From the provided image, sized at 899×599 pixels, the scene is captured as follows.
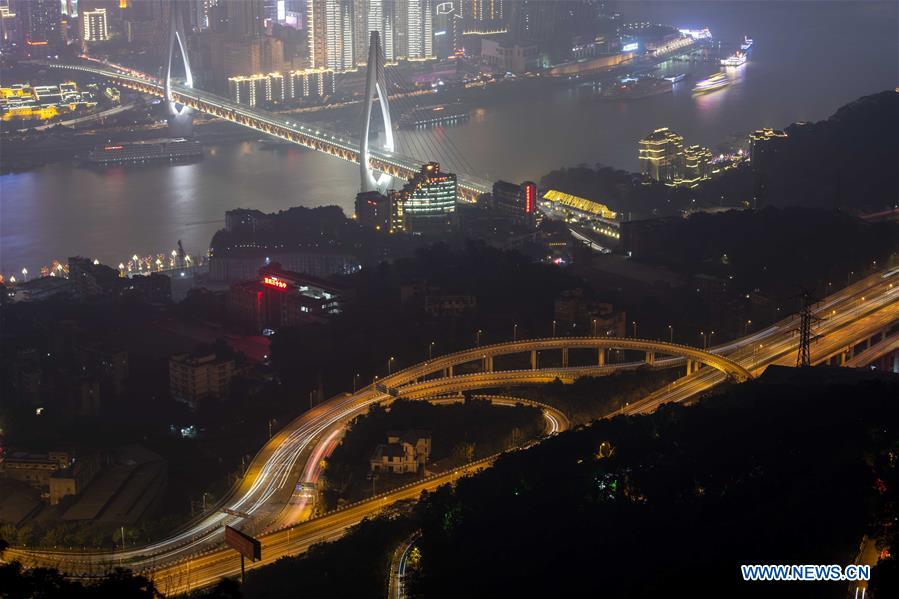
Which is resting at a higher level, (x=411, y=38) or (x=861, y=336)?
(x=411, y=38)

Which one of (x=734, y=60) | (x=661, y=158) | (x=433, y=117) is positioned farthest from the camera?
(x=734, y=60)

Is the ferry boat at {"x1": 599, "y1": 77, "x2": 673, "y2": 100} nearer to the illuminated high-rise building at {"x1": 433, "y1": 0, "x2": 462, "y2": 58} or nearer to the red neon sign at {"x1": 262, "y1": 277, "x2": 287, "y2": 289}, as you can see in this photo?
the illuminated high-rise building at {"x1": 433, "y1": 0, "x2": 462, "y2": 58}

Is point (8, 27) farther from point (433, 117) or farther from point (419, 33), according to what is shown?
point (433, 117)

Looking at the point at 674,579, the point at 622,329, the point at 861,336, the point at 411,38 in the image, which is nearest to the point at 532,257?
the point at 622,329

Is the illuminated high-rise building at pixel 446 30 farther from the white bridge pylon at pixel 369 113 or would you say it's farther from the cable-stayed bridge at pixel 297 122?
the white bridge pylon at pixel 369 113

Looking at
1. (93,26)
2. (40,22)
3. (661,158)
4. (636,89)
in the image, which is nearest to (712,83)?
(636,89)

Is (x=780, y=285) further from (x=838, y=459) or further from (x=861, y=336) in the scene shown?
(x=838, y=459)
